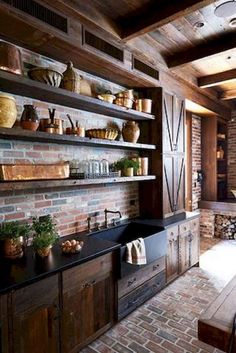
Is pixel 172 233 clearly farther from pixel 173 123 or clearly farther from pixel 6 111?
pixel 6 111

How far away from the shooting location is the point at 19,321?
1.59m

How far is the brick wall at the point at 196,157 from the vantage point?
547 cm

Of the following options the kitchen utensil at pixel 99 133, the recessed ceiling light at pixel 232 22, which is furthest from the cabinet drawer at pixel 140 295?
the recessed ceiling light at pixel 232 22

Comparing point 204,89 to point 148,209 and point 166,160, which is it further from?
point 148,209

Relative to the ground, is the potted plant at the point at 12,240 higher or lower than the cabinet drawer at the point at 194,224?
higher

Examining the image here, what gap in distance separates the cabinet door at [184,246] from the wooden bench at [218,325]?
2.05m

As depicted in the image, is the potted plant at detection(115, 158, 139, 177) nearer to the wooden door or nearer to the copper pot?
the copper pot

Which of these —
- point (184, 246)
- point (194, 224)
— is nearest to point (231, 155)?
point (194, 224)

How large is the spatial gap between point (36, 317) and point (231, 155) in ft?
18.8

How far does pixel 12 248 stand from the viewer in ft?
6.19

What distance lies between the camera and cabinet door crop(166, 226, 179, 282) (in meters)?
3.17

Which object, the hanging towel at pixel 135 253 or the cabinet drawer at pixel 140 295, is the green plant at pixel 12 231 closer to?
the hanging towel at pixel 135 253

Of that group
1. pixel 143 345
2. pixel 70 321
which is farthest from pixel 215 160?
pixel 70 321

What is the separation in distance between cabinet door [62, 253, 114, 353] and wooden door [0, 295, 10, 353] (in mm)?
434
